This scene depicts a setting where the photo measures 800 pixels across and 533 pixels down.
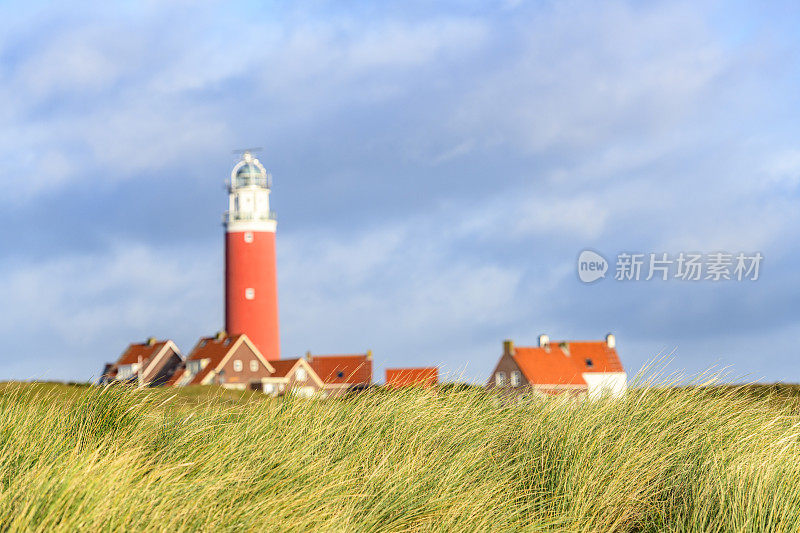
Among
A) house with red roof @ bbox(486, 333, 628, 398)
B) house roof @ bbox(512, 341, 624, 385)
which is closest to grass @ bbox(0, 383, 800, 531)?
house with red roof @ bbox(486, 333, 628, 398)

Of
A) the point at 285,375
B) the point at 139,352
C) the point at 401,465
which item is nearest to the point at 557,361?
the point at 285,375

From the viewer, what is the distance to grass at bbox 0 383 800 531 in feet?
17.4

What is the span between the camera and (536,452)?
24.3 ft

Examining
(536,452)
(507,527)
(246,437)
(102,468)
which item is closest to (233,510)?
(102,468)

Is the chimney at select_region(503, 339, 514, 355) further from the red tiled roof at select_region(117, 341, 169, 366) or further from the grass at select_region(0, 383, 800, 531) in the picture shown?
the grass at select_region(0, 383, 800, 531)

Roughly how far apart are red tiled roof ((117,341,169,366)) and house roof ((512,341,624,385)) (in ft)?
69.0

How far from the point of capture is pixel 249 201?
151ft

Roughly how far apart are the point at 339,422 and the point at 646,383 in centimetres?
334

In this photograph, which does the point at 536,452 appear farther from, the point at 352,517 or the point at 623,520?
the point at 352,517

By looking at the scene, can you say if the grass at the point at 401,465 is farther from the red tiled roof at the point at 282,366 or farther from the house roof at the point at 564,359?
the red tiled roof at the point at 282,366

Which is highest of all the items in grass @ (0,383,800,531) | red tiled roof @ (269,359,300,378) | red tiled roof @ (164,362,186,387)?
red tiled roof @ (164,362,186,387)

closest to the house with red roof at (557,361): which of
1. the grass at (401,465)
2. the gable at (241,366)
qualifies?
the gable at (241,366)

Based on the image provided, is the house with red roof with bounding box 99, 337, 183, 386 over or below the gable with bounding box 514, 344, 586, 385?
over

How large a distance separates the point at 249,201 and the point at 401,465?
132ft
